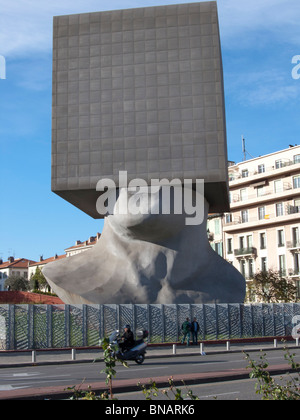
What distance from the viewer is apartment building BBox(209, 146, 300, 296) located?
59.1 m

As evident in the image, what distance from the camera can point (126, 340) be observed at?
17484mm

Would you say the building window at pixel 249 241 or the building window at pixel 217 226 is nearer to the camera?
the building window at pixel 249 241

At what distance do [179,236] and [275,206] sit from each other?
1124 inches

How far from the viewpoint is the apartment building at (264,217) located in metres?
59.1

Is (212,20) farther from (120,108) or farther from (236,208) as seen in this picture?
(236,208)

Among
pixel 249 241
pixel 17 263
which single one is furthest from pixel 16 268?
pixel 249 241

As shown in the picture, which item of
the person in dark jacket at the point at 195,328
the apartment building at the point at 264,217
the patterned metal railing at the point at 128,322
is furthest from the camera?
the apartment building at the point at 264,217

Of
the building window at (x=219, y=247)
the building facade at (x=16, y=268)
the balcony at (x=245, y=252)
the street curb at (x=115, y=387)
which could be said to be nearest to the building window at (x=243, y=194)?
the balcony at (x=245, y=252)

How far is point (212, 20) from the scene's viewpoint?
37.6 m

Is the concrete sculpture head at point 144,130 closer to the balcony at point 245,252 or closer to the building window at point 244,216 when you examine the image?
the balcony at point 245,252

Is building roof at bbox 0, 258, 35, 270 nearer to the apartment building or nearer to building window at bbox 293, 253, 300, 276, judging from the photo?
the apartment building

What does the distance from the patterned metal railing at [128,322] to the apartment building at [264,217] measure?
84.3ft

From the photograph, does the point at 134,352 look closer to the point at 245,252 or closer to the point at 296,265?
the point at 296,265

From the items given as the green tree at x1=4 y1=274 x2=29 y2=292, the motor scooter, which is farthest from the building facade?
the motor scooter
